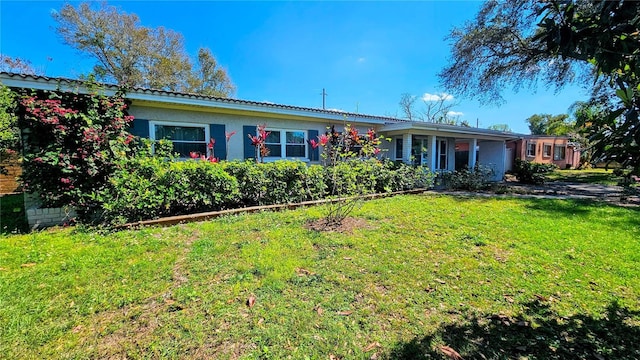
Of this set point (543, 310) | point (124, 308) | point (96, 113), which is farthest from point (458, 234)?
point (96, 113)

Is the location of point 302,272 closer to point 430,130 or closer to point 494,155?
point 430,130

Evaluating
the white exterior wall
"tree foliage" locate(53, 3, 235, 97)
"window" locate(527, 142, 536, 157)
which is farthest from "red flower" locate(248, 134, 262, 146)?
"window" locate(527, 142, 536, 157)

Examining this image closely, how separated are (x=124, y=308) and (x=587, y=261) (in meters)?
6.00

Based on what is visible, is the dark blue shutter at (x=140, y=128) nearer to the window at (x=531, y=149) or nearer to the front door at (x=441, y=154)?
the front door at (x=441, y=154)

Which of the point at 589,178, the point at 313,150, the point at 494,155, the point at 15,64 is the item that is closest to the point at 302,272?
the point at 313,150

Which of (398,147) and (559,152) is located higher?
(559,152)

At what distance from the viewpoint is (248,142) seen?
29.9ft

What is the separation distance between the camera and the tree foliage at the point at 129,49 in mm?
17516

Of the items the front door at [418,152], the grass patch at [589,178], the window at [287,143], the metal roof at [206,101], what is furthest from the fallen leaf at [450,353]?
the grass patch at [589,178]

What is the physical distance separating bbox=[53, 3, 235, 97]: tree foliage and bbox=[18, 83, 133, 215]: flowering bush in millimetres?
13290

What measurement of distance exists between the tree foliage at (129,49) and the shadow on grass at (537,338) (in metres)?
19.9

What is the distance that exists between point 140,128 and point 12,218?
3382 millimetres

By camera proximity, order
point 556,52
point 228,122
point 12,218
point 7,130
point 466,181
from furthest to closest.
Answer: point 466,181
point 228,122
point 7,130
point 12,218
point 556,52

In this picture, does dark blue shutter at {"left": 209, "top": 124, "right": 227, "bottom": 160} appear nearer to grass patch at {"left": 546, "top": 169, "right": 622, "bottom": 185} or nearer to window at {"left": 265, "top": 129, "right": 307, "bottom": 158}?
window at {"left": 265, "top": 129, "right": 307, "bottom": 158}
